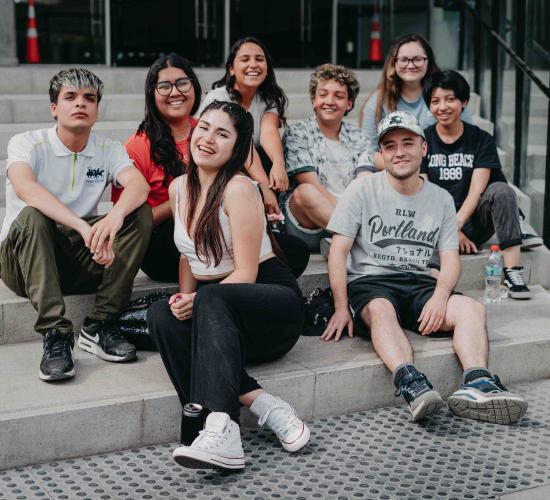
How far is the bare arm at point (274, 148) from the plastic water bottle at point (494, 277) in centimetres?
134

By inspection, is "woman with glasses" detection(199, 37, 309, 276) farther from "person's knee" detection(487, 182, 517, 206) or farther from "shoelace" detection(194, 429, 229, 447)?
"shoelace" detection(194, 429, 229, 447)

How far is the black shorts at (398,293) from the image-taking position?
13.8 ft

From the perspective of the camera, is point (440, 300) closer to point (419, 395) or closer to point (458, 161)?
point (419, 395)

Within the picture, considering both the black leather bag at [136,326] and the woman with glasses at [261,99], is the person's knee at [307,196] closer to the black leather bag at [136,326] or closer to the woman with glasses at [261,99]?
the woman with glasses at [261,99]

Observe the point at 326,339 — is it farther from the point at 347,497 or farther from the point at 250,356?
the point at 347,497

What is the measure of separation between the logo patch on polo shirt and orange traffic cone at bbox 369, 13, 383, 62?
23.4ft

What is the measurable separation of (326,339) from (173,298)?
0.99 metres

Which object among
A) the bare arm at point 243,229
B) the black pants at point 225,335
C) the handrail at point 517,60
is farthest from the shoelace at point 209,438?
the handrail at point 517,60

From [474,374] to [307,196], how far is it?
1.56 metres

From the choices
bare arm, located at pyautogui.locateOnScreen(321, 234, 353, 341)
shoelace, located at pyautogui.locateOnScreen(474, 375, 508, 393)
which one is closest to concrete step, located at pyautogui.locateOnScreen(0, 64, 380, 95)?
bare arm, located at pyautogui.locateOnScreen(321, 234, 353, 341)

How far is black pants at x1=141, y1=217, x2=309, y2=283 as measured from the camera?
14.4 ft

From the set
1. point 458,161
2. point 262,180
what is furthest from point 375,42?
point 262,180

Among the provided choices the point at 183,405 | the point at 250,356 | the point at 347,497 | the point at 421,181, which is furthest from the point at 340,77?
the point at 347,497

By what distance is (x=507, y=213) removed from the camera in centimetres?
523
